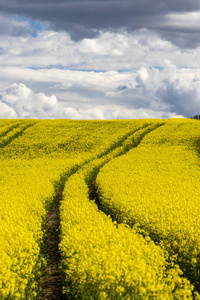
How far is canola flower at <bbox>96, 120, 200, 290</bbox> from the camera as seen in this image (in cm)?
1345

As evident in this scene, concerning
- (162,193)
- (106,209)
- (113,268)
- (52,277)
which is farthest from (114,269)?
(162,193)

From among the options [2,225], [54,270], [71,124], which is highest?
[71,124]

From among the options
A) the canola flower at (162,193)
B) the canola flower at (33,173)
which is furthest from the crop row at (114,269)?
the canola flower at (33,173)

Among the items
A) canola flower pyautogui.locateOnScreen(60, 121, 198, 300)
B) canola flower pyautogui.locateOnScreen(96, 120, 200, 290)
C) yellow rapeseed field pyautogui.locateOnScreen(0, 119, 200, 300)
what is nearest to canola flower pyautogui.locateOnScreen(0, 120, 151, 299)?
yellow rapeseed field pyautogui.locateOnScreen(0, 119, 200, 300)

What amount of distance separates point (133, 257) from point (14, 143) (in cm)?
4575

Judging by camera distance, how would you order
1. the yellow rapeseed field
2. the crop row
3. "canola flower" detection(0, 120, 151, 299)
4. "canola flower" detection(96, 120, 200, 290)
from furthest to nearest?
"canola flower" detection(96, 120, 200, 290) < "canola flower" detection(0, 120, 151, 299) < the yellow rapeseed field < the crop row

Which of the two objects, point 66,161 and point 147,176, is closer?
point 147,176

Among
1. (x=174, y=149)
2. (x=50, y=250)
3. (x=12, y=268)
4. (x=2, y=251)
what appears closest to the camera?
(x=12, y=268)

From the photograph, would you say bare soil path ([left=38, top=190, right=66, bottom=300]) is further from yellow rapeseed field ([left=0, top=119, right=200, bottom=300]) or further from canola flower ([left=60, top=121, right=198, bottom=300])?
canola flower ([left=60, top=121, right=198, bottom=300])

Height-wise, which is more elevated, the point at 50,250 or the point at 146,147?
the point at 146,147

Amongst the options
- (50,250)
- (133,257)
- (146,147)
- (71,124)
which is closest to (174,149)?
(146,147)

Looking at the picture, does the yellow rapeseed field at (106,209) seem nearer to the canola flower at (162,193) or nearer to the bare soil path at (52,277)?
the canola flower at (162,193)

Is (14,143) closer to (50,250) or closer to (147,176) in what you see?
(147,176)

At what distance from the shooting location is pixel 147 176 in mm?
31203
